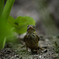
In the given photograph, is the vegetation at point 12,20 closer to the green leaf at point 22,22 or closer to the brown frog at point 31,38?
the green leaf at point 22,22

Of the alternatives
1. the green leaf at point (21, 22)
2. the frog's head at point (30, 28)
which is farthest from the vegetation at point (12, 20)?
the frog's head at point (30, 28)

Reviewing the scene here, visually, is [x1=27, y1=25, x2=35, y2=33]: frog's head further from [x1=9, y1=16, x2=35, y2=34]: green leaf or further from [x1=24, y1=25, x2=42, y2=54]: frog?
[x1=9, y1=16, x2=35, y2=34]: green leaf

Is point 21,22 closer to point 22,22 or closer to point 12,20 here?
point 22,22

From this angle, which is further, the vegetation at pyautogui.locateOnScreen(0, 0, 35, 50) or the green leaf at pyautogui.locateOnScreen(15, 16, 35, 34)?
the green leaf at pyautogui.locateOnScreen(15, 16, 35, 34)

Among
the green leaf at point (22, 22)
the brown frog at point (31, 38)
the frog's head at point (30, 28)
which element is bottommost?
the brown frog at point (31, 38)

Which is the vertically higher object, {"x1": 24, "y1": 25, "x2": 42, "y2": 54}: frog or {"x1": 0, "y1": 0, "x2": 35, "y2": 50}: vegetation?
{"x1": 0, "y1": 0, "x2": 35, "y2": 50}: vegetation

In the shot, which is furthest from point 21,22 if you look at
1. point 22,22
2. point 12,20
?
point 12,20

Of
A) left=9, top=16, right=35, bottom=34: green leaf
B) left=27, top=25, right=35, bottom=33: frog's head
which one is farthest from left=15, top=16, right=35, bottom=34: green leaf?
left=27, top=25, right=35, bottom=33: frog's head

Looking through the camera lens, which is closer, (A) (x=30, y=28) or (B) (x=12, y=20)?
(A) (x=30, y=28)

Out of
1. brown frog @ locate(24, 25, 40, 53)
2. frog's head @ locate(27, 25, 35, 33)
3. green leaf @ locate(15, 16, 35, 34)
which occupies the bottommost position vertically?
brown frog @ locate(24, 25, 40, 53)

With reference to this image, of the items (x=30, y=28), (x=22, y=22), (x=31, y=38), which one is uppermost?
(x=22, y=22)

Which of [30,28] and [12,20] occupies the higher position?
[12,20]

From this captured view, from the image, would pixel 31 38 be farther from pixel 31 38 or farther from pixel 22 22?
pixel 22 22
